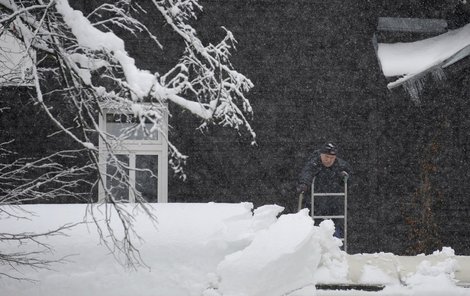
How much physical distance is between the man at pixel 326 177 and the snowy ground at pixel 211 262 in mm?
3225

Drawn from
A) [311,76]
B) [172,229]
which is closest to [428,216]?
[311,76]

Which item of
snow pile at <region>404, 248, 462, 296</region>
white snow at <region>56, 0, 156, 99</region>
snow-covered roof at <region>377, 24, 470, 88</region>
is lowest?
snow pile at <region>404, 248, 462, 296</region>

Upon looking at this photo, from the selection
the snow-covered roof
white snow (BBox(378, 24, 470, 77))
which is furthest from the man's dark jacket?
white snow (BBox(378, 24, 470, 77))

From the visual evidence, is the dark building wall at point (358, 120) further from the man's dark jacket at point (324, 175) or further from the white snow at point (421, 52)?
the man's dark jacket at point (324, 175)

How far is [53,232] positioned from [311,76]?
568cm

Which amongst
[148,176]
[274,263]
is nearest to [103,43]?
[274,263]

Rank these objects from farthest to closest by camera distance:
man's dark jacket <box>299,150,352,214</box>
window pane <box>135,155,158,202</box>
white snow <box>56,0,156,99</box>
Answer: window pane <box>135,155,158,202</box> → man's dark jacket <box>299,150,352,214</box> → white snow <box>56,0,156,99</box>

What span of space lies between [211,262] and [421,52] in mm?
5623

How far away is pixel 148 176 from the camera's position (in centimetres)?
820

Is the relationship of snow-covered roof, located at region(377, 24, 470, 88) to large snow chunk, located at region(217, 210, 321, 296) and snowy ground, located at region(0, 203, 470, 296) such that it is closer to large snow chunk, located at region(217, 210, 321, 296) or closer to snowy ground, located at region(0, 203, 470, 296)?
snowy ground, located at region(0, 203, 470, 296)

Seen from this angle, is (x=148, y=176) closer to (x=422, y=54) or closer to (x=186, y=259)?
(x=422, y=54)

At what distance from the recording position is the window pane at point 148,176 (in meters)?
8.15

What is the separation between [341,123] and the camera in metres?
8.27

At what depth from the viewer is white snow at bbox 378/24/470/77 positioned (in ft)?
23.7
